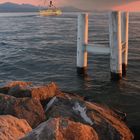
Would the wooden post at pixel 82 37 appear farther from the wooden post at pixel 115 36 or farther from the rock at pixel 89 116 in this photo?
the rock at pixel 89 116

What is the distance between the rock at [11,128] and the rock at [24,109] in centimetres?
113

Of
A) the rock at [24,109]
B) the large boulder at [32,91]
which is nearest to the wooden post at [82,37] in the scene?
the large boulder at [32,91]

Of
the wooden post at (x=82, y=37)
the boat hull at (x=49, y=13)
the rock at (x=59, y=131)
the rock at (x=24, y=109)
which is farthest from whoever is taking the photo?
the boat hull at (x=49, y=13)

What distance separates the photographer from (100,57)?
25328 mm

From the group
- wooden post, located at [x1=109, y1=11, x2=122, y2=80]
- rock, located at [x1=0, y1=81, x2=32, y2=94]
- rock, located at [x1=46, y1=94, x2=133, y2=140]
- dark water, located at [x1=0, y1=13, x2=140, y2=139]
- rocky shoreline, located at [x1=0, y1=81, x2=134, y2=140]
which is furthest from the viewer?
wooden post, located at [x1=109, y1=11, x2=122, y2=80]

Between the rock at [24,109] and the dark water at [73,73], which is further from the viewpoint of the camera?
the dark water at [73,73]

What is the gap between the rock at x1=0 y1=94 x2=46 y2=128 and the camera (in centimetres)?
970

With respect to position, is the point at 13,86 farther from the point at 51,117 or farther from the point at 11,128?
the point at 11,128

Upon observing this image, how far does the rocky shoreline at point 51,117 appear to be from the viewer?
739cm

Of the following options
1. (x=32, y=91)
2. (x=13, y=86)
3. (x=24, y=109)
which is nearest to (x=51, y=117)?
(x=24, y=109)

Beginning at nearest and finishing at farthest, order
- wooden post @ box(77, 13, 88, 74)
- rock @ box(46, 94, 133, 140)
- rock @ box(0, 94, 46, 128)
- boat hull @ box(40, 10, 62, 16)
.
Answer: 1. rock @ box(46, 94, 133, 140)
2. rock @ box(0, 94, 46, 128)
3. wooden post @ box(77, 13, 88, 74)
4. boat hull @ box(40, 10, 62, 16)

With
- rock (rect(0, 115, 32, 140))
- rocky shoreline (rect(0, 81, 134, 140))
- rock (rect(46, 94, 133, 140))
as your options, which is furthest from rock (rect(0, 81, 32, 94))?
rock (rect(0, 115, 32, 140))

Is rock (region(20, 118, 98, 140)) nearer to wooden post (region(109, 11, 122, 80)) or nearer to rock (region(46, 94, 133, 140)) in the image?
rock (region(46, 94, 133, 140))

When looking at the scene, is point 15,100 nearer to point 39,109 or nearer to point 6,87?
point 39,109
